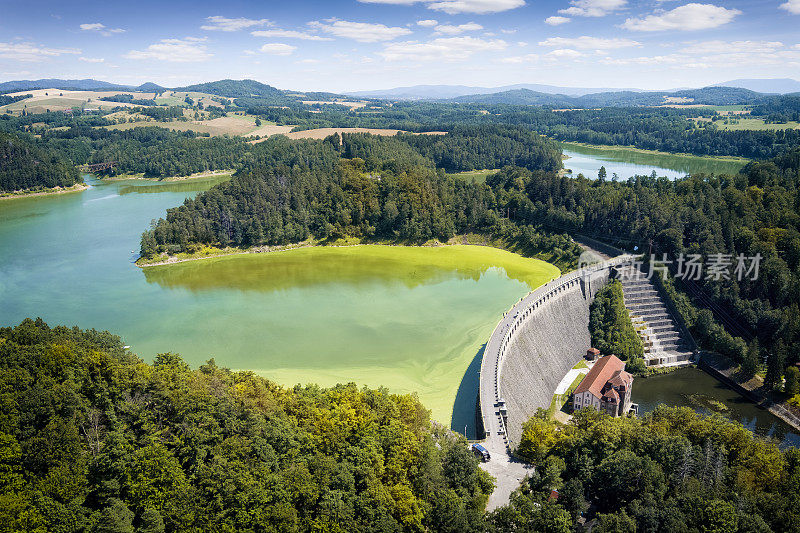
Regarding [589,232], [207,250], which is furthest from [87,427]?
[589,232]

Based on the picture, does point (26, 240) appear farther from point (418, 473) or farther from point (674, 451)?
point (674, 451)

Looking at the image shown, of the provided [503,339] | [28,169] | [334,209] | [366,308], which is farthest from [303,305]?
[28,169]

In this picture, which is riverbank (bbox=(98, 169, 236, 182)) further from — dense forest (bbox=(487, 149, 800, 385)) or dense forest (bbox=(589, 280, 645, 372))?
dense forest (bbox=(589, 280, 645, 372))

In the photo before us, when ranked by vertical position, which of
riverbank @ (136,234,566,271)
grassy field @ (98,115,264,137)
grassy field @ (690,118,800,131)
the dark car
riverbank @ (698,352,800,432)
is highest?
grassy field @ (98,115,264,137)

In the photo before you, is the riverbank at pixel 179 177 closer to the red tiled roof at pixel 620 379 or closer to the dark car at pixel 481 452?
the red tiled roof at pixel 620 379

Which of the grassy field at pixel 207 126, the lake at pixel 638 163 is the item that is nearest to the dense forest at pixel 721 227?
the lake at pixel 638 163

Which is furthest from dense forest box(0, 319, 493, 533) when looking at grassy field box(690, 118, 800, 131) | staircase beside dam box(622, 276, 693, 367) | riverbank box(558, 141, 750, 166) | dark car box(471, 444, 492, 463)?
grassy field box(690, 118, 800, 131)
